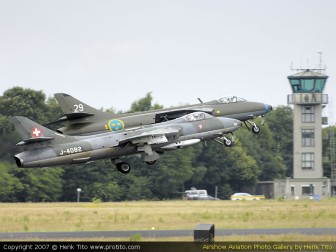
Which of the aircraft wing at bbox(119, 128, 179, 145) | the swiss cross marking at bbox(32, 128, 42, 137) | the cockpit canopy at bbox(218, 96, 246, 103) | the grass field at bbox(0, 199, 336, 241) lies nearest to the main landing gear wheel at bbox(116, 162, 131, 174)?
the aircraft wing at bbox(119, 128, 179, 145)

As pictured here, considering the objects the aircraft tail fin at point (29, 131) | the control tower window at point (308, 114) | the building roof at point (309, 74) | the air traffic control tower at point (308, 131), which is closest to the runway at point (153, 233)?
the aircraft tail fin at point (29, 131)

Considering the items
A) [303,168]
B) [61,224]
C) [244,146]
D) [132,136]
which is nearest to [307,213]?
[132,136]

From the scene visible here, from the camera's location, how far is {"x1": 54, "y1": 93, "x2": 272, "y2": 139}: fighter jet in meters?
52.2

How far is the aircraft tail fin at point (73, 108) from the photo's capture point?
52000mm

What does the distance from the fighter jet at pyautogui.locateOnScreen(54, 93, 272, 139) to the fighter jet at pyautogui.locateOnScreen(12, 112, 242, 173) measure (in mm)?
1614

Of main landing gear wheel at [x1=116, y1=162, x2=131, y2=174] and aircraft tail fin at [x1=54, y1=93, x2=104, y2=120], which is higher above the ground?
aircraft tail fin at [x1=54, y1=93, x2=104, y2=120]

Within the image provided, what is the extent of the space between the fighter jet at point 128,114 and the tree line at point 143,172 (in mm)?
6922

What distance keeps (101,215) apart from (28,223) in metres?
6.81

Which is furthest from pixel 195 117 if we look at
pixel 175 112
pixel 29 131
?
pixel 29 131

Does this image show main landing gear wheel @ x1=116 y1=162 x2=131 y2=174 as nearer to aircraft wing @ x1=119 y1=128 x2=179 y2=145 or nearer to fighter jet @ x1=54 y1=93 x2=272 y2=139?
aircraft wing @ x1=119 y1=128 x2=179 y2=145

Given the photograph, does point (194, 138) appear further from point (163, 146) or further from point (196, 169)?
point (196, 169)

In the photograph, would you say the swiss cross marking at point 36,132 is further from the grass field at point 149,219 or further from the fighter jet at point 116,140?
the grass field at point 149,219

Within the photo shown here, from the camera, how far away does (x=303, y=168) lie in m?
109

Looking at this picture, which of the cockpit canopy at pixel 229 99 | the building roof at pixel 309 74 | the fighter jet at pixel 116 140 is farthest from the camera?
the building roof at pixel 309 74
